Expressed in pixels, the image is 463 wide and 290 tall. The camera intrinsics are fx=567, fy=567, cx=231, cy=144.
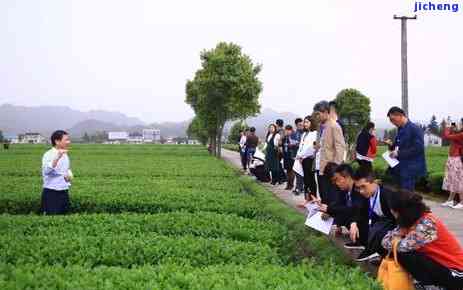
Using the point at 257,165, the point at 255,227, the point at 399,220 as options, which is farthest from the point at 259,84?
the point at 399,220

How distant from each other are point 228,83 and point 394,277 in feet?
117

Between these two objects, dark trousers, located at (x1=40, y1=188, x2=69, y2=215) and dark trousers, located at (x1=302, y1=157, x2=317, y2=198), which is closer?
dark trousers, located at (x1=40, y1=188, x2=69, y2=215)

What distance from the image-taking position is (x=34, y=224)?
8672mm

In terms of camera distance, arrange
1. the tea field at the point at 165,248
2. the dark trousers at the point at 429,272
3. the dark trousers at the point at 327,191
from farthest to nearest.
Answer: the dark trousers at the point at 327,191
the dark trousers at the point at 429,272
the tea field at the point at 165,248

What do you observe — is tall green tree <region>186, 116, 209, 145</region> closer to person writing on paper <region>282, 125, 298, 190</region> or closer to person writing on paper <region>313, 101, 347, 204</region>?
person writing on paper <region>282, 125, 298, 190</region>

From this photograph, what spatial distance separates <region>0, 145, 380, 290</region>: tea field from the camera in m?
5.14

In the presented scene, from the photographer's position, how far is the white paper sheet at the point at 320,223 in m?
7.57

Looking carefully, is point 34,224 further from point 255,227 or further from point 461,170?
point 461,170

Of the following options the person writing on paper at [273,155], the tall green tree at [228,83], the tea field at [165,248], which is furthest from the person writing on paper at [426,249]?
the tall green tree at [228,83]

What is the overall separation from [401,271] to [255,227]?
347 centimetres

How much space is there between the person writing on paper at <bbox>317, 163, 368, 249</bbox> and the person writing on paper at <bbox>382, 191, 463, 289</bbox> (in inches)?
62.7

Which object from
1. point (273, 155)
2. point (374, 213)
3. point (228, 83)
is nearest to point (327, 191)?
point (374, 213)

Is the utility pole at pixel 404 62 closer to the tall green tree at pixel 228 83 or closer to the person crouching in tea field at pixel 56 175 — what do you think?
the person crouching in tea field at pixel 56 175

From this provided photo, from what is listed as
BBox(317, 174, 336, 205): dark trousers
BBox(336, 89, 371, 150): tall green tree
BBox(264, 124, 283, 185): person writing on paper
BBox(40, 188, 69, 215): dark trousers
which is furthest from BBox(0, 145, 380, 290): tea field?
BBox(336, 89, 371, 150): tall green tree
